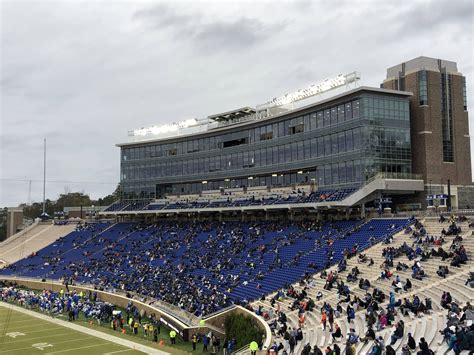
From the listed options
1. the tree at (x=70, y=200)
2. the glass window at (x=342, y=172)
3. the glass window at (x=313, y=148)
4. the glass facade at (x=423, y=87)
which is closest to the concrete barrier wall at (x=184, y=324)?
the glass window at (x=342, y=172)

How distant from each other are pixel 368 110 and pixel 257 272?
18482 mm

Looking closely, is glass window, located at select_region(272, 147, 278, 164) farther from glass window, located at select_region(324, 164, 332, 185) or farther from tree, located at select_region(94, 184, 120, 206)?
tree, located at select_region(94, 184, 120, 206)

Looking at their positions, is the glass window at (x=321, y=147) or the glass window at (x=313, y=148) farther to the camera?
the glass window at (x=313, y=148)

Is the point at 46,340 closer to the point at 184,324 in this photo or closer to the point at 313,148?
the point at 184,324

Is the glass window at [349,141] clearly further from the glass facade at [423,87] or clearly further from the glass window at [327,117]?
the glass facade at [423,87]

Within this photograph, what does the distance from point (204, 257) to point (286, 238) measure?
8.40 metres

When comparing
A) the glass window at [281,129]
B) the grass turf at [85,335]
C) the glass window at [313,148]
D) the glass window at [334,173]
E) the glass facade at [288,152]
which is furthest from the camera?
the glass window at [281,129]

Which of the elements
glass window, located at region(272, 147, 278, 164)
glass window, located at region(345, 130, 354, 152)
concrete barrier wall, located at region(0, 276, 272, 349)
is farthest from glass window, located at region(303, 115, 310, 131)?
concrete barrier wall, located at region(0, 276, 272, 349)

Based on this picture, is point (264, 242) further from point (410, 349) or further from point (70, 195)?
point (70, 195)

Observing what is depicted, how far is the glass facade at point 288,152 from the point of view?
49188 mm

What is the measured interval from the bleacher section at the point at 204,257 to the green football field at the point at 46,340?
283 inches

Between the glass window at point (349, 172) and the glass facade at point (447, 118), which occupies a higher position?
the glass facade at point (447, 118)

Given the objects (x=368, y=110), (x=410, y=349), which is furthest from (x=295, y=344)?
(x=368, y=110)

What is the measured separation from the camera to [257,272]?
4294cm
